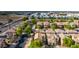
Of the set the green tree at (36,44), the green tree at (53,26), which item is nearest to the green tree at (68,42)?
the green tree at (53,26)

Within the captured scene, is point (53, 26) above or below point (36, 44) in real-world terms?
above

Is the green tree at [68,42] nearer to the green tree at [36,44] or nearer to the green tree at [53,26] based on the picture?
the green tree at [53,26]

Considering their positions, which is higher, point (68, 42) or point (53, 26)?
point (53, 26)

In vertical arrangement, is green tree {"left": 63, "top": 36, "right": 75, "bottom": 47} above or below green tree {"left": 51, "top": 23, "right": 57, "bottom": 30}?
below

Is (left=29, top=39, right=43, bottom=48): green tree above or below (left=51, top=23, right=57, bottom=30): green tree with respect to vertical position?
below

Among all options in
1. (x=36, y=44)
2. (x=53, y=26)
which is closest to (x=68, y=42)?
(x=53, y=26)

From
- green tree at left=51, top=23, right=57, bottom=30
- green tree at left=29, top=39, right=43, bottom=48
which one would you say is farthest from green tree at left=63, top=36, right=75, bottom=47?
green tree at left=29, top=39, right=43, bottom=48

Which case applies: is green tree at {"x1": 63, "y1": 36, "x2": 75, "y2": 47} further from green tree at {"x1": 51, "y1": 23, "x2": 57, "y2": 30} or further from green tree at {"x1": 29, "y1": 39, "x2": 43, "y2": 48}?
green tree at {"x1": 29, "y1": 39, "x2": 43, "y2": 48}

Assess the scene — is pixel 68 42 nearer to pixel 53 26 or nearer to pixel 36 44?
pixel 53 26

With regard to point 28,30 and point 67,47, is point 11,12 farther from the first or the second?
point 67,47
